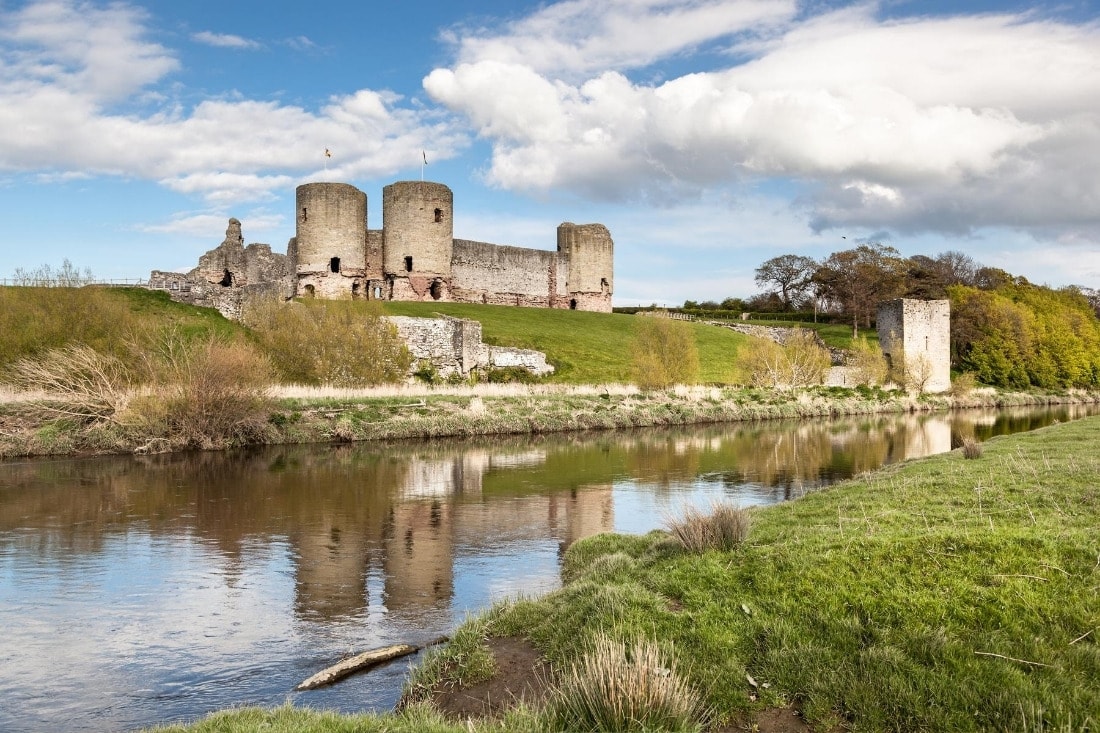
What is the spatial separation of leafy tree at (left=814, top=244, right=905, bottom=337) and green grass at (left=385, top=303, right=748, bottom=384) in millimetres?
16398

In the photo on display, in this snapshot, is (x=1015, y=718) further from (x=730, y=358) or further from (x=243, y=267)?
(x=243, y=267)

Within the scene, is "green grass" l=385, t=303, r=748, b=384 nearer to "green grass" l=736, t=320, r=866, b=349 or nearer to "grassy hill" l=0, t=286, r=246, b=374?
"green grass" l=736, t=320, r=866, b=349

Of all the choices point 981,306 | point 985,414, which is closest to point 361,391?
point 985,414

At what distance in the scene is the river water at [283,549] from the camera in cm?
743

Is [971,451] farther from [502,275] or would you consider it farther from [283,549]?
Answer: [502,275]

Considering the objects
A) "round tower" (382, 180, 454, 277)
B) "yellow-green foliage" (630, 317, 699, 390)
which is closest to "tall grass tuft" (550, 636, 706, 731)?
"yellow-green foliage" (630, 317, 699, 390)

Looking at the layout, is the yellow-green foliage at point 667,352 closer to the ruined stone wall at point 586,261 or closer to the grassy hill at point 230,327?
the grassy hill at point 230,327

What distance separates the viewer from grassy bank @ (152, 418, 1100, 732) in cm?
530

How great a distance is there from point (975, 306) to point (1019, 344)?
170 inches

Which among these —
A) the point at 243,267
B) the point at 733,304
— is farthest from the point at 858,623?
the point at 733,304

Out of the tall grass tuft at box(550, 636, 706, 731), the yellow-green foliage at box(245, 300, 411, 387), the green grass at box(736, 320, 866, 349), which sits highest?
the green grass at box(736, 320, 866, 349)

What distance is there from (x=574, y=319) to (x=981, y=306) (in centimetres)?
3015

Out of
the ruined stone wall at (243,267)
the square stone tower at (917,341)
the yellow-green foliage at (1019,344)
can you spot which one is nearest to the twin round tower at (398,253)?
the ruined stone wall at (243,267)

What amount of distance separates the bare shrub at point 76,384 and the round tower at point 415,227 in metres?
27.5
